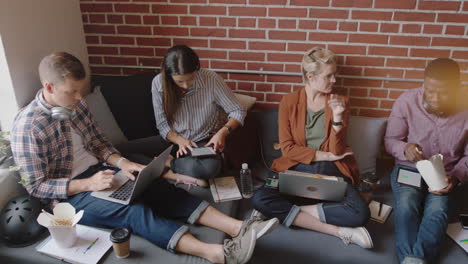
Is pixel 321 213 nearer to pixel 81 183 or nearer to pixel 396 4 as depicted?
pixel 81 183

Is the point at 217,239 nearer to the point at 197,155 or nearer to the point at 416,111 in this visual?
the point at 197,155

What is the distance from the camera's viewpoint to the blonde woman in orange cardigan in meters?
2.23

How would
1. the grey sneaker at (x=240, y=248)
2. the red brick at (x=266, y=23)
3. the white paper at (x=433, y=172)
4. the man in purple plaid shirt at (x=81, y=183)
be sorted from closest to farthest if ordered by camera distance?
the grey sneaker at (x=240, y=248) < the man in purple plaid shirt at (x=81, y=183) < the white paper at (x=433, y=172) < the red brick at (x=266, y=23)

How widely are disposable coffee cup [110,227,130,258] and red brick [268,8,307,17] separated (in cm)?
173

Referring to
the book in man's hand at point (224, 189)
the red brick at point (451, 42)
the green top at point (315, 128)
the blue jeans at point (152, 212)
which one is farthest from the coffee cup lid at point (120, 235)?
the red brick at point (451, 42)

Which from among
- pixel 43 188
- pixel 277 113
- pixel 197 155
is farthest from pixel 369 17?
pixel 43 188

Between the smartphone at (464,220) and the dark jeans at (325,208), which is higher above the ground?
the dark jeans at (325,208)

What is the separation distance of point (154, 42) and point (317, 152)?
147cm

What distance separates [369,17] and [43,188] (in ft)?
7.37

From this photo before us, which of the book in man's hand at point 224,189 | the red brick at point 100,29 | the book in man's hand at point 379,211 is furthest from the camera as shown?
the red brick at point 100,29

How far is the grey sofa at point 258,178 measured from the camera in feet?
6.69

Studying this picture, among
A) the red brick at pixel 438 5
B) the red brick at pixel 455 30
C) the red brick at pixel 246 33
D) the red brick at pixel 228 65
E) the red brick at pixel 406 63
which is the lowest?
the red brick at pixel 228 65

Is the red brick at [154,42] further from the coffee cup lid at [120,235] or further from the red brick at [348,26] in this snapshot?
the coffee cup lid at [120,235]

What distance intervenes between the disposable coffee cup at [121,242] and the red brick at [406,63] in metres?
2.04
